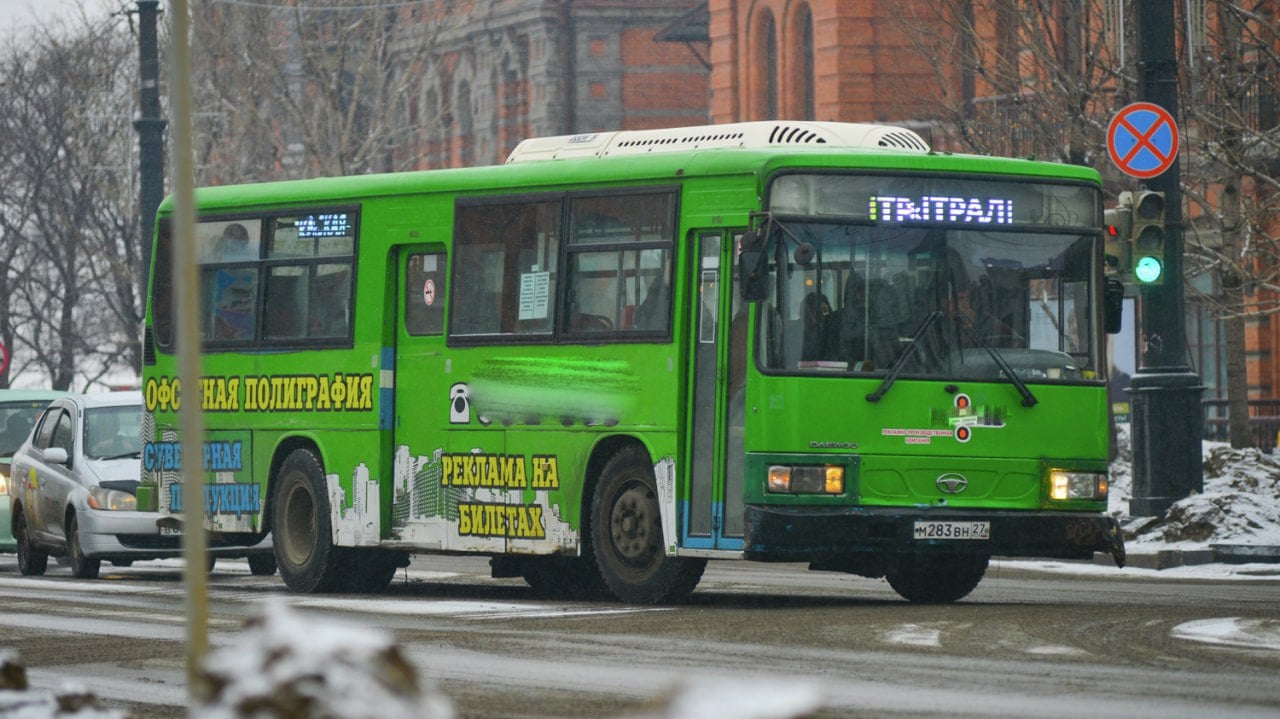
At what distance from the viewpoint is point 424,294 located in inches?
702

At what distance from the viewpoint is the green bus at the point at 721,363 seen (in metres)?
15.4

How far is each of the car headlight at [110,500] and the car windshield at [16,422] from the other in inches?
199

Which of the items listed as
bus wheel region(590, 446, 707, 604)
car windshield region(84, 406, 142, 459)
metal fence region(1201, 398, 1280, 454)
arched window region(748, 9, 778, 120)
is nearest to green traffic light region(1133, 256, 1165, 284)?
bus wheel region(590, 446, 707, 604)

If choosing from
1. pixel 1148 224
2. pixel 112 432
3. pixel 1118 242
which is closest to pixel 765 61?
pixel 112 432

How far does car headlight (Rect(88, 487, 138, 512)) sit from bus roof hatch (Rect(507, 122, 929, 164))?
5.95 meters

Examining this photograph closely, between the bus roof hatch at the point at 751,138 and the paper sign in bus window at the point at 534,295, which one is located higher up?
the bus roof hatch at the point at 751,138

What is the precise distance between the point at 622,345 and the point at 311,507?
133 inches

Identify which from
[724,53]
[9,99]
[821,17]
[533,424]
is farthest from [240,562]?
[9,99]

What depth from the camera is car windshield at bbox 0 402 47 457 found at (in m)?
26.2

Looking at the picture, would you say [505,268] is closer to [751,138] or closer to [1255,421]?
[751,138]

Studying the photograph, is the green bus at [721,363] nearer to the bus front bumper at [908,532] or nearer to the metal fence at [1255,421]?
the bus front bumper at [908,532]

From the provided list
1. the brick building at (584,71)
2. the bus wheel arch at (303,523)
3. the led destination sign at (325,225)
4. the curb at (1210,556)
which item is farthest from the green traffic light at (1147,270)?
the brick building at (584,71)

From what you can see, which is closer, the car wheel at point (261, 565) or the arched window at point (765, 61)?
the car wheel at point (261, 565)

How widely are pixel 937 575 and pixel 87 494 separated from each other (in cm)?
786
